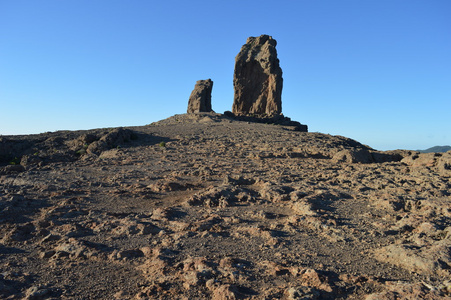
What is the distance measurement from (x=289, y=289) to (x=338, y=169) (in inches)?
337

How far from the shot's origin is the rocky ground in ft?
15.8

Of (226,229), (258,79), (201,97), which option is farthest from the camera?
(201,97)

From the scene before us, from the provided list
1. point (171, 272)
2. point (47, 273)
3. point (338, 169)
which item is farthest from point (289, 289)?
point (338, 169)

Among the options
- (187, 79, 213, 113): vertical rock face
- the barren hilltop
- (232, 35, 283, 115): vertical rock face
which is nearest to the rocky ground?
the barren hilltop

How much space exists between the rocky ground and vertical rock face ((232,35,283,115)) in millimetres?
20660

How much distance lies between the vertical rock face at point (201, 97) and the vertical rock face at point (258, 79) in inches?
129

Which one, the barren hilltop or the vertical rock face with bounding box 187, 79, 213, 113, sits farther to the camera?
the vertical rock face with bounding box 187, 79, 213, 113

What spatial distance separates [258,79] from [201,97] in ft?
20.6

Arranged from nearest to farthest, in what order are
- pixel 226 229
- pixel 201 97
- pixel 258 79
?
pixel 226 229 < pixel 258 79 < pixel 201 97

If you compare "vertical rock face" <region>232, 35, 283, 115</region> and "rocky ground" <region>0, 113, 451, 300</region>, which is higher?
"vertical rock face" <region>232, 35, 283, 115</region>

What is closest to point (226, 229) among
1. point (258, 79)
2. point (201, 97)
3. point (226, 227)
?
point (226, 227)

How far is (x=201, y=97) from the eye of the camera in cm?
3616

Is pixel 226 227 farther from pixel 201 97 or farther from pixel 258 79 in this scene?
pixel 201 97

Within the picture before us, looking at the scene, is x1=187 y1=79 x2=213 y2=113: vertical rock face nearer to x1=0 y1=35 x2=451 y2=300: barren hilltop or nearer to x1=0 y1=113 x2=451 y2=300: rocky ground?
x1=0 y1=35 x2=451 y2=300: barren hilltop
